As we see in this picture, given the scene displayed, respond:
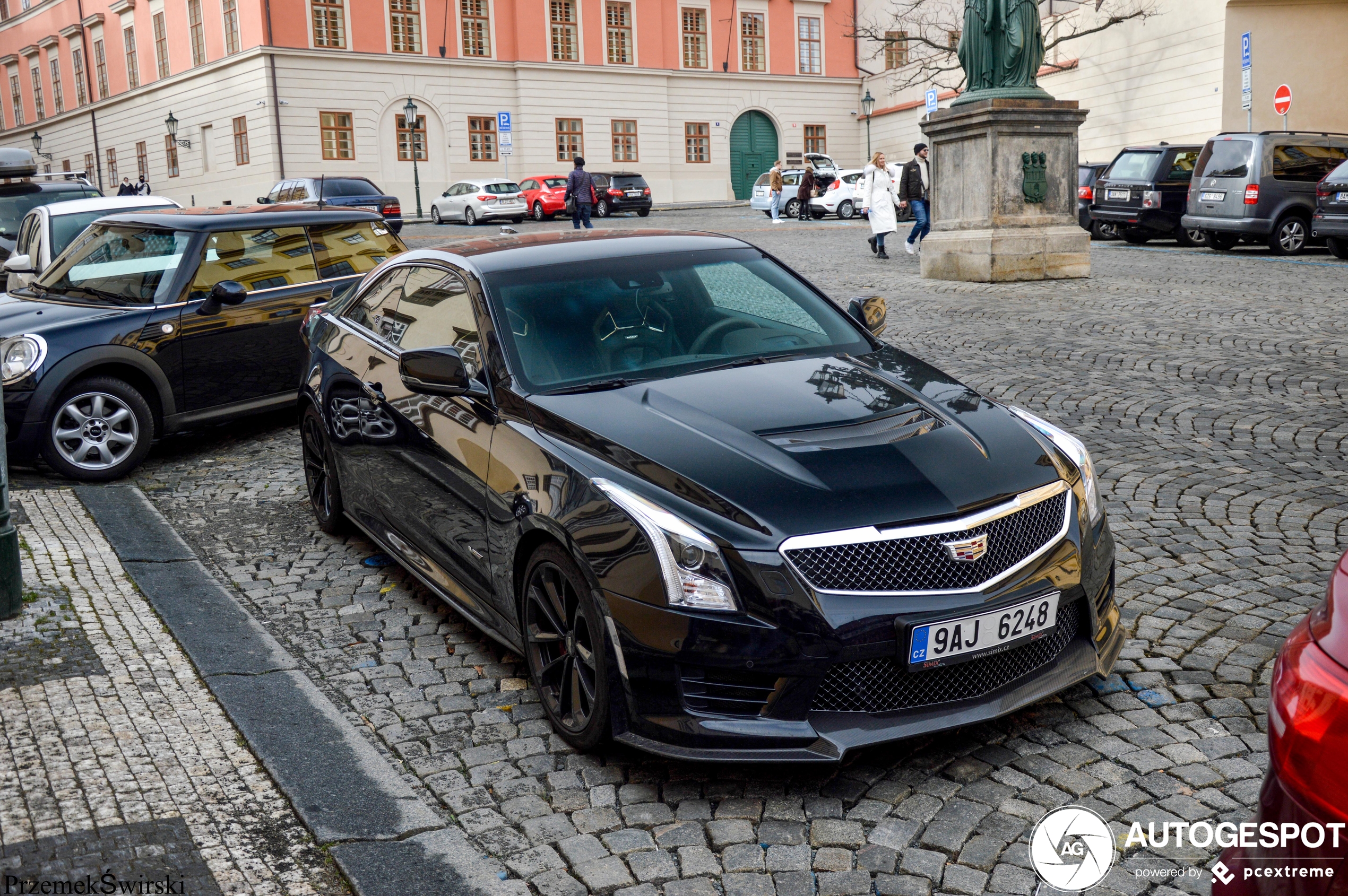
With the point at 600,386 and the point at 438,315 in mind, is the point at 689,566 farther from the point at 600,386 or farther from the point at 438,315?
the point at 438,315

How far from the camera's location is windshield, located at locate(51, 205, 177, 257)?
1387 cm

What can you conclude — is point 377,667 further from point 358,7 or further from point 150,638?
point 358,7

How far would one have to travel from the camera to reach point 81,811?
334cm

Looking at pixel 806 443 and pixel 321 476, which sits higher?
pixel 806 443

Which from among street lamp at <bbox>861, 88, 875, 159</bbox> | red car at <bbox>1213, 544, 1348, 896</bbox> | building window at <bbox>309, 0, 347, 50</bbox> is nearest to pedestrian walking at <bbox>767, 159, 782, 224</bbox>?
building window at <bbox>309, 0, 347, 50</bbox>

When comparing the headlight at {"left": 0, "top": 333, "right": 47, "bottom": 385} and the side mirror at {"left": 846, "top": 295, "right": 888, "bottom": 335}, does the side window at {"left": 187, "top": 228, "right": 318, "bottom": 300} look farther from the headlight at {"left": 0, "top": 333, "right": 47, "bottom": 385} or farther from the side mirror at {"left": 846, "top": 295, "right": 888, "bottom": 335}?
the side mirror at {"left": 846, "top": 295, "right": 888, "bottom": 335}

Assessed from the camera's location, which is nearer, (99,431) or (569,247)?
(569,247)

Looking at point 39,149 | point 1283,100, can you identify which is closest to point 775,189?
point 1283,100

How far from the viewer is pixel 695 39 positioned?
173 feet

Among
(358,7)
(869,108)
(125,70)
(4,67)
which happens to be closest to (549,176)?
(358,7)

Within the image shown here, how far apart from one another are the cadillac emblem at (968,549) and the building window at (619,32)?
50125 millimetres

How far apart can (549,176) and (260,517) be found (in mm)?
33973

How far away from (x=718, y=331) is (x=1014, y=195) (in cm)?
1195

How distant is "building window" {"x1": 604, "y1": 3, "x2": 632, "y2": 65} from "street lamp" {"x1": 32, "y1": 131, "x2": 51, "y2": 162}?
2899 cm
